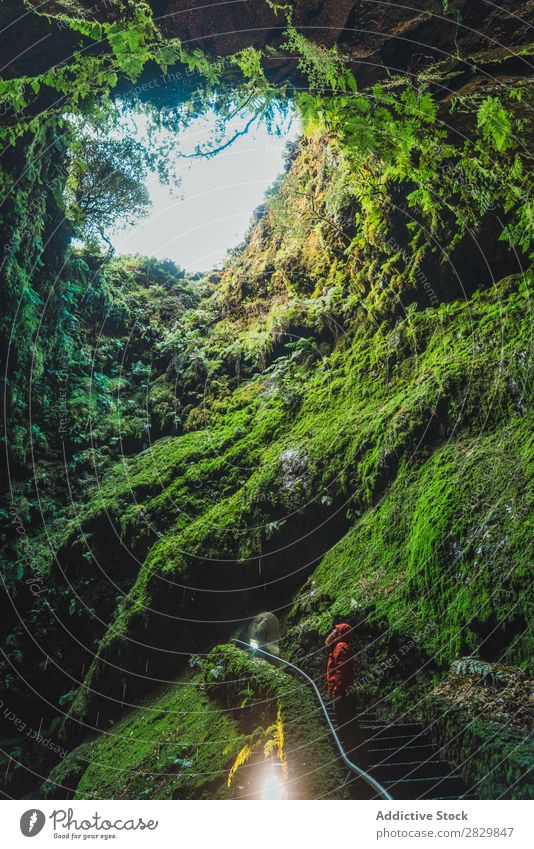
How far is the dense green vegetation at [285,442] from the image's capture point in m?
3.84

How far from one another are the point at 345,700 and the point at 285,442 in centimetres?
359

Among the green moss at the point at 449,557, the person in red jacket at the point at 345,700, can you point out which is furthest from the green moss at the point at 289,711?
the green moss at the point at 449,557

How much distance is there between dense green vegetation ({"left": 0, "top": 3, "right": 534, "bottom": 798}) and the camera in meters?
3.84

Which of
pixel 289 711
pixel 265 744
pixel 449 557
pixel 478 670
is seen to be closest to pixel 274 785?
pixel 265 744

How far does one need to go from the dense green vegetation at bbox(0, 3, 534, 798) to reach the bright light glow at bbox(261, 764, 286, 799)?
118 mm

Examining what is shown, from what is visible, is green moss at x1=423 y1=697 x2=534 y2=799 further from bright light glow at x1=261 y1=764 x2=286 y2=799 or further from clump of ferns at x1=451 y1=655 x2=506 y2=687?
bright light glow at x1=261 y1=764 x2=286 y2=799

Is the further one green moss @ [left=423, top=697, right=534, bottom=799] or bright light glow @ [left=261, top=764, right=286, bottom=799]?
bright light glow @ [left=261, top=764, right=286, bottom=799]

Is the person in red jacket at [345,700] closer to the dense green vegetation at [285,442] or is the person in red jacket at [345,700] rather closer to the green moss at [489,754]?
the dense green vegetation at [285,442]

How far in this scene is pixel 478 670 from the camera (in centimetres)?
307

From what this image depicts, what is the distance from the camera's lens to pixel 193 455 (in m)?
7.03

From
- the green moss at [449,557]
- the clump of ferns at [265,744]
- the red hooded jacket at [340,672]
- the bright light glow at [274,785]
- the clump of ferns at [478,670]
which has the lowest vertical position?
the bright light glow at [274,785]

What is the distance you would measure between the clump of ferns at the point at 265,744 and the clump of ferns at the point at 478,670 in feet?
4.62

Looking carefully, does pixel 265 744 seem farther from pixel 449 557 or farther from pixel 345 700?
pixel 449 557

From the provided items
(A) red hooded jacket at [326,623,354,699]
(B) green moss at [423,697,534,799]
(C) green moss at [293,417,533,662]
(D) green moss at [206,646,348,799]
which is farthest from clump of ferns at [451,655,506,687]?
(D) green moss at [206,646,348,799]
